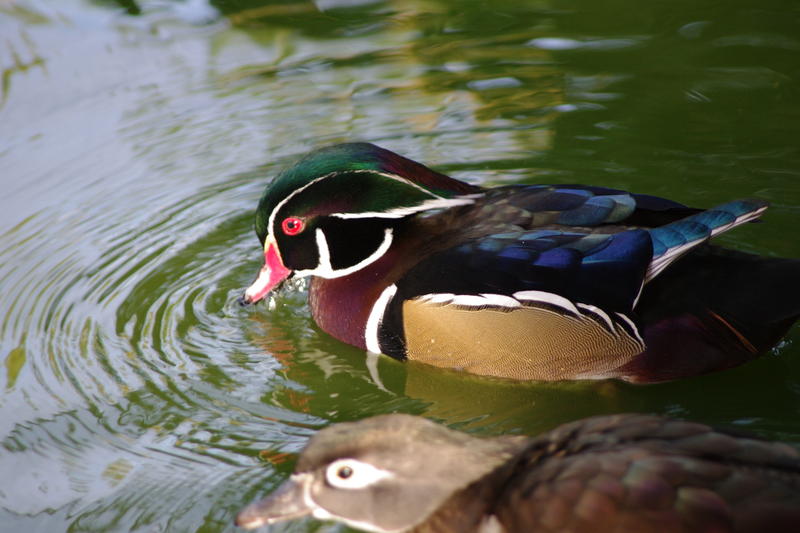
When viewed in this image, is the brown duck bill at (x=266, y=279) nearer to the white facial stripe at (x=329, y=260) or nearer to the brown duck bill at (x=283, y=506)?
the white facial stripe at (x=329, y=260)

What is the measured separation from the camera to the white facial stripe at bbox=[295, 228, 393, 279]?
4.75m

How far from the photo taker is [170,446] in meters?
4.05

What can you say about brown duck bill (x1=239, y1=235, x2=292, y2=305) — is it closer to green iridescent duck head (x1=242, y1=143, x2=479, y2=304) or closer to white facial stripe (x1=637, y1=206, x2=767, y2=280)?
green iridescent duck head (x1=242, y1=143, x2=479, y2=304)

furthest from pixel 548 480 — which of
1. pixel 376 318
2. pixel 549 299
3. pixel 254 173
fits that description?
pixel 254 173

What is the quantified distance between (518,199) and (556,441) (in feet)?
5.50

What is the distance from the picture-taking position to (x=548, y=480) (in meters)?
2.87

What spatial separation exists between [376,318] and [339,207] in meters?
0.54

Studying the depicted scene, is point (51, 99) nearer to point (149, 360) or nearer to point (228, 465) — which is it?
point (149, 360)

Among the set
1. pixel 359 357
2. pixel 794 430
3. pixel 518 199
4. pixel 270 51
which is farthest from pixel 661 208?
pixel 270 51

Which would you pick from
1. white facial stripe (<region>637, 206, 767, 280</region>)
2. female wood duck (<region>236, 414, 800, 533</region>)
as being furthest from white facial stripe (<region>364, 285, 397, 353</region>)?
female wood duck (<region>236, 414, 800, 533</region>)

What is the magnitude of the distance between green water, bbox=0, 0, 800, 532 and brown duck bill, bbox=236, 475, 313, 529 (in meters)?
0.40

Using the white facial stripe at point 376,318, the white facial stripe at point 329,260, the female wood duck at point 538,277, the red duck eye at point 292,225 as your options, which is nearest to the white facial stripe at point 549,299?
the female wood duck at point 538,277

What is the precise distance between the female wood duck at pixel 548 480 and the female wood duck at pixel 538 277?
3.13ft

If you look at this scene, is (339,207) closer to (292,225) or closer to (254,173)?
(292,225)
